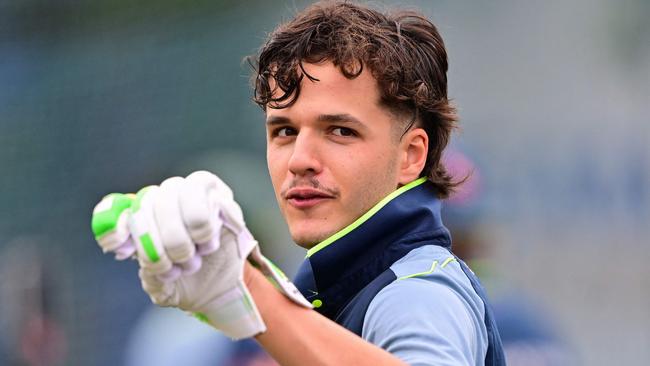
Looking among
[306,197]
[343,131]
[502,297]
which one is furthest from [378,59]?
[502,297]

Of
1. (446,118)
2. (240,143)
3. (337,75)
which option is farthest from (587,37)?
(337,75)

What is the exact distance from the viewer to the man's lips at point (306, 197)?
2018 mm

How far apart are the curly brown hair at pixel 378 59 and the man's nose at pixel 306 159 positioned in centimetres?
11

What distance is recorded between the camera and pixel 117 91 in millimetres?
5605

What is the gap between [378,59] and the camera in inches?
84.3

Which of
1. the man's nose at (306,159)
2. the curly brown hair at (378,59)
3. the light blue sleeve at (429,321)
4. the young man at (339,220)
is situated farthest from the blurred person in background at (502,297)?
the light blue sleeve at (429,321)

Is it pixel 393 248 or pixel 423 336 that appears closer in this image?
pixel 423 336

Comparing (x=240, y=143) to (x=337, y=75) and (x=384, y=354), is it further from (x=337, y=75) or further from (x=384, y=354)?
(x=384, y=354)

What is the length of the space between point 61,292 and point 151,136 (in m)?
0.89

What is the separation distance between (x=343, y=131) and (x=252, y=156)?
312cm

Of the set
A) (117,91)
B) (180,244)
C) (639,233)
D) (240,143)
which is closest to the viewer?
(180,244)

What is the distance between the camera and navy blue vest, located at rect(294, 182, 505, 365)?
78.2 inches

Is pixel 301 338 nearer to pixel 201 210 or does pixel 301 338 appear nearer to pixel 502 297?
pixel 201 210

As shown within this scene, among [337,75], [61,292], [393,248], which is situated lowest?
[61,292]
